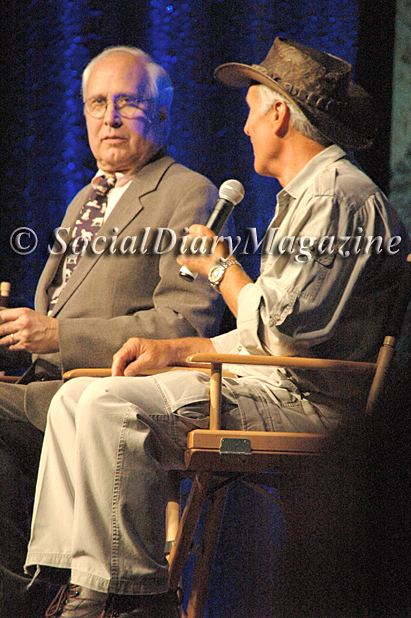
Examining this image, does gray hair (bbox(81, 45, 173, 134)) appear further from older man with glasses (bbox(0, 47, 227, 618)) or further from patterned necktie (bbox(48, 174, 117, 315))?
patterned necktie (bbox(48, 174, 117, 315))

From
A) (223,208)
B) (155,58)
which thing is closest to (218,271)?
(223,208)

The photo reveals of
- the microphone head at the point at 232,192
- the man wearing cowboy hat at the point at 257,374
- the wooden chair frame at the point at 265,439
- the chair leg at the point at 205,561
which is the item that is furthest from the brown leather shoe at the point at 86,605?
the microphone head at the point at 232,192

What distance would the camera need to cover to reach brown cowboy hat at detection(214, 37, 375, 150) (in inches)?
68.9

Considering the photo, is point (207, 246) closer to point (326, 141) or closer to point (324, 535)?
point (326, 141)

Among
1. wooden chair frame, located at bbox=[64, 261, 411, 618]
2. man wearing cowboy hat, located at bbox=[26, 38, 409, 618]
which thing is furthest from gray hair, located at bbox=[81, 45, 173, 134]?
wooden chair frame, located at bbox=[64, 261, 411, 618]

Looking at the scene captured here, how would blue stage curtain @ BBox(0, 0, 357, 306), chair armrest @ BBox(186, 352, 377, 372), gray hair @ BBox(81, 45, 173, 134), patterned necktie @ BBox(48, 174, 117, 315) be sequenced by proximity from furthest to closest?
1. blue stage curtain @ BBox(0, 0, 357, 306)
2. gray hair @ BBox(81, 45, 173, 134)
3. patterned necktie @ BBox(48, 174, 117, 315)
4. chair armrest @ BBox(186, 352, 377, 372)

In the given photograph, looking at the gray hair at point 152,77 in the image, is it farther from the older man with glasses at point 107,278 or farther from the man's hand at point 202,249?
the man's hand at point 202,249

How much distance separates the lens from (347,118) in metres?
1.79

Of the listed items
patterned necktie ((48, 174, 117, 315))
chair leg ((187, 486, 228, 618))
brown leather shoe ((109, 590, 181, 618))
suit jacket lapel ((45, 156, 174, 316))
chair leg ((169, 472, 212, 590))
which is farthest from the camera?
patterned necktie ((48, 174, 117, 315))

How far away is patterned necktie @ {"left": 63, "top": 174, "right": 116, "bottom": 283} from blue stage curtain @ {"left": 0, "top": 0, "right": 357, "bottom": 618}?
461 millimetres

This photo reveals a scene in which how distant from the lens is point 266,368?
5.90 ft

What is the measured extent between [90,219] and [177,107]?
671 mm

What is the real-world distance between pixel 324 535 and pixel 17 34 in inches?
94.6
